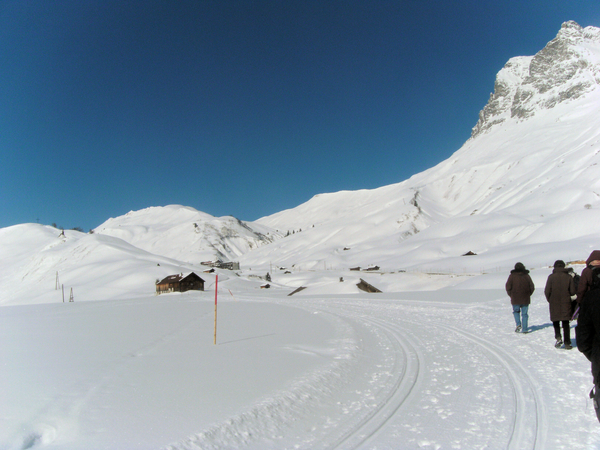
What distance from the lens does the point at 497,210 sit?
117 m

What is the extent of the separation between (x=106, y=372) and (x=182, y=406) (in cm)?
272

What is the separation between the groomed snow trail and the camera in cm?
489

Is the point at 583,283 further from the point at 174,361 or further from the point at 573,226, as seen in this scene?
the point at 573,226

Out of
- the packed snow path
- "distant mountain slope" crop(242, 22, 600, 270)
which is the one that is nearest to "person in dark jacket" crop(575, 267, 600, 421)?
the packed snow path

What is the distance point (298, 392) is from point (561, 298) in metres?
6.92

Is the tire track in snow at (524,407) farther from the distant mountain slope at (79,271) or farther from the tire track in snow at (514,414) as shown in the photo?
the distant mountain slope at (79,271)

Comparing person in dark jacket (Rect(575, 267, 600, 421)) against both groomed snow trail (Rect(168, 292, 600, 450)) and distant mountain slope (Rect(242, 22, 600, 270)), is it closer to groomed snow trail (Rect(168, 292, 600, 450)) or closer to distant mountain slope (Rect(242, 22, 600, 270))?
groomed snow trail (Rect(168, 292, 600, 450))

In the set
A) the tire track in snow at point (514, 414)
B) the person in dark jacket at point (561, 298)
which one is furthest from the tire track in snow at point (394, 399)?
the person in dark jacket at point (561, 298)

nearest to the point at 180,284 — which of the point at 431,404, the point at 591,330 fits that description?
the point at 431,404

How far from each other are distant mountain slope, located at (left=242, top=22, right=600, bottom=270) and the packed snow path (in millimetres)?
52279

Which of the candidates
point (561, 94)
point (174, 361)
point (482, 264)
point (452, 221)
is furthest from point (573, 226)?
point (561, 94)

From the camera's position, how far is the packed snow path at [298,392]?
16.2ft

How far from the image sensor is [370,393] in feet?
21.9

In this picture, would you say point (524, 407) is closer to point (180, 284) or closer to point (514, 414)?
point (514, 414)
